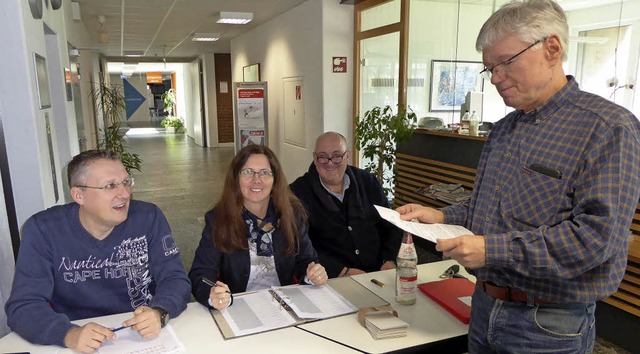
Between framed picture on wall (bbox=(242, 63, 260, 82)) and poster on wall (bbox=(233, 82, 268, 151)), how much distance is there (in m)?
1.06

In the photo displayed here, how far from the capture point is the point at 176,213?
6.23 metres

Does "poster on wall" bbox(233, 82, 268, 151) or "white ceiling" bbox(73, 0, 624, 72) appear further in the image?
"poster on wall" bbox(233, 82, 268, 151)

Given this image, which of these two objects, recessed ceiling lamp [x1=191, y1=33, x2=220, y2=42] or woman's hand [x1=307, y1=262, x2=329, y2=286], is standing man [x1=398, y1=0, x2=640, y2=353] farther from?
recessed ceiling lamp [x1=191, y1=33, x2=220, y2=42]

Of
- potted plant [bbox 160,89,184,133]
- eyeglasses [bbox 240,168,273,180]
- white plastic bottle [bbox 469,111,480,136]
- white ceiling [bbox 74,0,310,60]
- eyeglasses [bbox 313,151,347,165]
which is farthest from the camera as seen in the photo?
potted plant [bbox 160,89,184,133]

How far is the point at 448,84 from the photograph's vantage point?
5648 millimetres

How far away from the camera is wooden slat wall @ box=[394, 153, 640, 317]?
9.55 feet

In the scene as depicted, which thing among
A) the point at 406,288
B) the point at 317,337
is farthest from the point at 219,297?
the point at 406,288

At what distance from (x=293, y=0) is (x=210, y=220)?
16.9 feet

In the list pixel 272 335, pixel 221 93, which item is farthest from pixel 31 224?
pixel 221 93

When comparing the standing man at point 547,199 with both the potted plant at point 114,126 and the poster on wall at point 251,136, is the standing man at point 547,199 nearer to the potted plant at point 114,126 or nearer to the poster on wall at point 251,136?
the potted plant at point 114,126

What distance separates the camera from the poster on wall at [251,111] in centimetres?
839

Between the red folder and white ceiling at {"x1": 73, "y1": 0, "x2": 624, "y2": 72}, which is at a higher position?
white ceiling at {"x1": 73, "y1": 0, "x2": 624, "y2": 72}

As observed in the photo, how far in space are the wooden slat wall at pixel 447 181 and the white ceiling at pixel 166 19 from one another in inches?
122

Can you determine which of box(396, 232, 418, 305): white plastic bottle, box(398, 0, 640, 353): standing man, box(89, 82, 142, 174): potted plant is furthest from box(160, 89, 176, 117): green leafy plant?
box(398, 0, 640, 353): standing man
